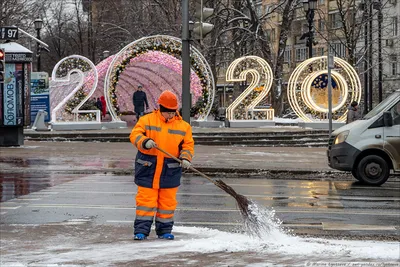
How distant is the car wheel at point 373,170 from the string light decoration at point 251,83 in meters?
19.6

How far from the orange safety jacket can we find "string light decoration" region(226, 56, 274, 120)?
2786cm

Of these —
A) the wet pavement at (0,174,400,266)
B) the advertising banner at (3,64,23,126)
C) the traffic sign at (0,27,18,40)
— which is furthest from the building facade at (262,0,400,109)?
the wet pavement at (0,174,400,266)

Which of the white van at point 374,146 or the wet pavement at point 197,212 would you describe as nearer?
the wet pavement at point 197,212

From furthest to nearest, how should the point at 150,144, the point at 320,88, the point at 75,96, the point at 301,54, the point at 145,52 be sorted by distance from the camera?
the point at 301,54 → the point at 145,52 → the point at 320,88 → the point at 75,96 → the point at 150,144

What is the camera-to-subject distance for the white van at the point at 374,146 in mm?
17422

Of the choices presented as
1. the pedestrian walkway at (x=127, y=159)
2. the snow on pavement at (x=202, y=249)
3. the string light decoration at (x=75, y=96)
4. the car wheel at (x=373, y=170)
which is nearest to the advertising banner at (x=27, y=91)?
the pedestrian walkway at (x=127, y=159)

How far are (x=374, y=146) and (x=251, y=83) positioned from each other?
20486mm

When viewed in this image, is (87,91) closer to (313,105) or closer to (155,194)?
(313,105)

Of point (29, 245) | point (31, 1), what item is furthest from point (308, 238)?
point (31, 1)

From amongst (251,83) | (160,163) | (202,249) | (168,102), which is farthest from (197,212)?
(251,83)

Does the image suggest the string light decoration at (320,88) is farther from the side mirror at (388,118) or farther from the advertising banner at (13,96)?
the side mirror at (388,118)

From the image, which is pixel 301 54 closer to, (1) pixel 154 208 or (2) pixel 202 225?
(2) pixel 202 225

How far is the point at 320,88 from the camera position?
119ft

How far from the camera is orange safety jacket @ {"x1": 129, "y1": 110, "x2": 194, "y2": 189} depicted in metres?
9.30
